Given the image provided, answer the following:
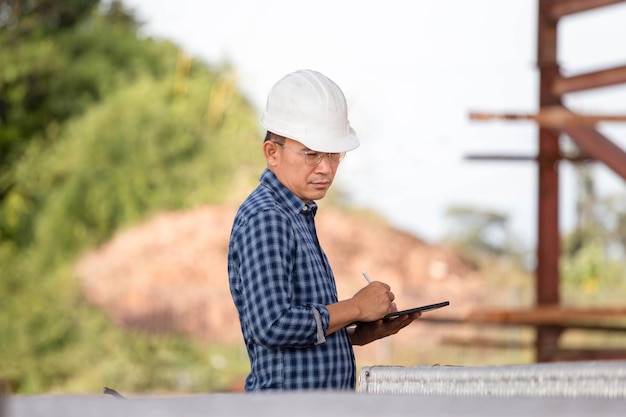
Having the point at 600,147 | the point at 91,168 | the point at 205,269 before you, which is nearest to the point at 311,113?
the point at 600,147

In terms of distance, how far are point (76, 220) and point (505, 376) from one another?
14011 millimetres

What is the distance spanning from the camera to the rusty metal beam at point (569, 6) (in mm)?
6773

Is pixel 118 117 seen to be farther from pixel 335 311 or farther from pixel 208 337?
pixel 335 311

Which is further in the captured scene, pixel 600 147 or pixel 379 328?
pixel 600 147

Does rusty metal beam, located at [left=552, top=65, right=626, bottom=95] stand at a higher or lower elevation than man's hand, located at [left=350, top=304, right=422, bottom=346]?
higher

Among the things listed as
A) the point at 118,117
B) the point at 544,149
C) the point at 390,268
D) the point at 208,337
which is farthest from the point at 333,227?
the point at 544,149

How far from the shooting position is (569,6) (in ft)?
→ 22.7

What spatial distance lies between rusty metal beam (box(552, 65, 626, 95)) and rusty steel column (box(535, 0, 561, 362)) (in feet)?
0.18

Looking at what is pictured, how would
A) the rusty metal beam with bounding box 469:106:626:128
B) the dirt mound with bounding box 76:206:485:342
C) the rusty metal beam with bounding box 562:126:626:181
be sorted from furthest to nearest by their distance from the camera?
the dirt mound with bounding box 76:206:485:342 < the rusty metal beam with bounding box 469:106:626:128 < the rusty metal beam with bounding box 562:126:626:181

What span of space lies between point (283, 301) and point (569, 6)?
5.25 meters

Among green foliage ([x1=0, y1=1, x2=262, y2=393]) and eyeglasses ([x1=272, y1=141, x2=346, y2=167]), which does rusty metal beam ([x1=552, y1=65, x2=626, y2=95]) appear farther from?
green foliage ([x1=0, y1=1, x2=262, y2=393])

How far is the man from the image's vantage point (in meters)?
2.05

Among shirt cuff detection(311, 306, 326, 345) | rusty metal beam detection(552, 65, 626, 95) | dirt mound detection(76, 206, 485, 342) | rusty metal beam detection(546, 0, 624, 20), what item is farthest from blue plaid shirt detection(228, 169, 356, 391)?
dirt mound detection(76, 206, 485, 342)

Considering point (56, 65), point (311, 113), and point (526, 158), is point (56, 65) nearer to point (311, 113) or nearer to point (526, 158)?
point (526, 158)
